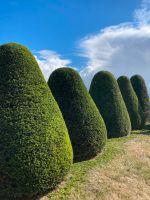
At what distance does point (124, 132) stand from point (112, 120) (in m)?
0.88

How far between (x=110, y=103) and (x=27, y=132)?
7.74 metres

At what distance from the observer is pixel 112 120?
14.1 metres

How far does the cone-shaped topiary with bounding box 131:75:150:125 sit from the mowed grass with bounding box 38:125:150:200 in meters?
9.60

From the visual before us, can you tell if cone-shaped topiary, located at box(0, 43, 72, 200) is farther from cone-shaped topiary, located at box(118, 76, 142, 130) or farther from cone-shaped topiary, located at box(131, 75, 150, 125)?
cone-shaped topiary, located at box(131, 75, 150, 125)

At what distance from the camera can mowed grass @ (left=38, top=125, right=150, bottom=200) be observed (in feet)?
25.2

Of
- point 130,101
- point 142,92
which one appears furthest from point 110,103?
point 142,92

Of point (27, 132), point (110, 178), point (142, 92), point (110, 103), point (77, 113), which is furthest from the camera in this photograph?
point (142, 92)

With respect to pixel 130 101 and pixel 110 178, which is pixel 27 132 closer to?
pixel 110 178

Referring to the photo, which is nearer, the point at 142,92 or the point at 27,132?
the point at 27,132

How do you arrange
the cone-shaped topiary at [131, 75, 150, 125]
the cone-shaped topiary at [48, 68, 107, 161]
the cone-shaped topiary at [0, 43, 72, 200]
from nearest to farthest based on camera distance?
the cone-shaped topiary at [0, 43, 72, 200], the cone-shaped topiary at [48, 68, 107, 161], the cone-shaped topiary at [131, 75, 150, 125]

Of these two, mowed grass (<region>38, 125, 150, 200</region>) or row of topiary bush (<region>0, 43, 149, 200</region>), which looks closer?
row of topiary bush (<region>0, 43, 149, 200</region>)

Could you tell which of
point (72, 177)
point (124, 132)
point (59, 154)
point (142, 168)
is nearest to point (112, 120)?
point (124, 132)

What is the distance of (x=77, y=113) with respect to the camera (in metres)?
9.88

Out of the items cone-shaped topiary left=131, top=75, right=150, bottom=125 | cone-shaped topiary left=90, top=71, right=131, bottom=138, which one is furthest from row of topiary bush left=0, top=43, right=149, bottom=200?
cone-shaped topiary left=131, top=75, right=150, bottom=125
